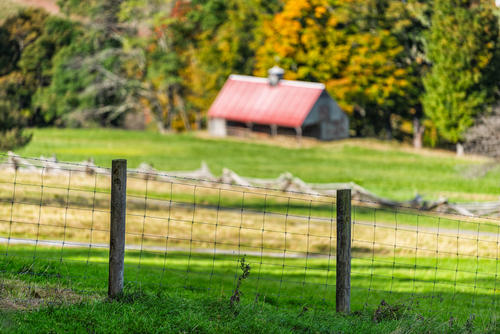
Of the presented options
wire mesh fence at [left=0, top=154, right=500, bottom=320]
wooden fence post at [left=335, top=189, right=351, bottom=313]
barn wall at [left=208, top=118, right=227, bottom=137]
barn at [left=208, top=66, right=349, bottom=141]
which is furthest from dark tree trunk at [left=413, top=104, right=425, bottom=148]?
wooden fence post at [left=335, top=189, right=351, bottom=313]

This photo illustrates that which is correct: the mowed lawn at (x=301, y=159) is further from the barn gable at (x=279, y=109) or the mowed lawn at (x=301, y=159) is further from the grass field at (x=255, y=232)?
the barn gable at (x=279, y=109)

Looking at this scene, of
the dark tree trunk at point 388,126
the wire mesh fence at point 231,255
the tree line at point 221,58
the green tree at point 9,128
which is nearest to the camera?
the wire mesh fence at point 231,255

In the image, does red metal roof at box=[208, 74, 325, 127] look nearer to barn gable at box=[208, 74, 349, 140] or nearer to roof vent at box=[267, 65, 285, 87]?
barn gable at box=[208, 74, 349, 140]

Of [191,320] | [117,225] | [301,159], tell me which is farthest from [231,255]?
[301,159]

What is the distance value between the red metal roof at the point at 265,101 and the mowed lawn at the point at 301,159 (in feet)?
7.38

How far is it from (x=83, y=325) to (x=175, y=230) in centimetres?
1150

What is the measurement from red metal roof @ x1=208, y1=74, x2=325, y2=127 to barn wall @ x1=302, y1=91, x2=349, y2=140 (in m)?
0.70

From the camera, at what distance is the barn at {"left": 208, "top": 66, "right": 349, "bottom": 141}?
47000mm

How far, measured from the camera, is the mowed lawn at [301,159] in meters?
28.5

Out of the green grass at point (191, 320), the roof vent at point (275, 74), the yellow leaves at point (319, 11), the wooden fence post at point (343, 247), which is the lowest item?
the green grass at point (191, 320)

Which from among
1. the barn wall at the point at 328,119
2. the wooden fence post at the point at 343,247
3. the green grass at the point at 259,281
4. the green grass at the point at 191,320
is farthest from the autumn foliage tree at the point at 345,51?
the green grass at the point at 191,320

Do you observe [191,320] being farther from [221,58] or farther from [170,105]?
[170,105]

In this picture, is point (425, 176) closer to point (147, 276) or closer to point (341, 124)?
point (341, 124)

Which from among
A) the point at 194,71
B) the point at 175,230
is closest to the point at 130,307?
the point at 175,230
